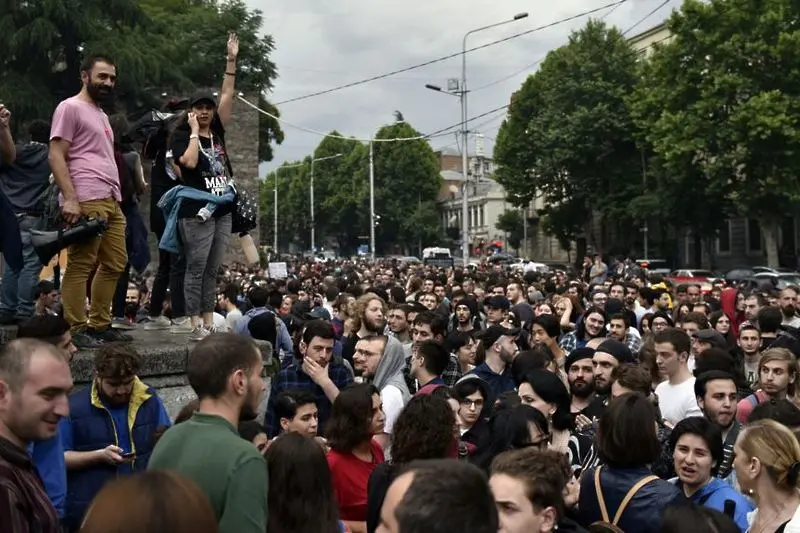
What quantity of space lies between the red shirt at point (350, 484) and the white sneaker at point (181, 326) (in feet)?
8.57

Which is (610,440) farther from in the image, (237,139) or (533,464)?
(237,139)

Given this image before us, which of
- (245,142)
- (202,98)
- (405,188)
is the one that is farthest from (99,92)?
(405,188)

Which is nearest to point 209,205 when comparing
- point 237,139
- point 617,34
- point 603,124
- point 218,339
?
point 218,339

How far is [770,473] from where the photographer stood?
14.4 ft

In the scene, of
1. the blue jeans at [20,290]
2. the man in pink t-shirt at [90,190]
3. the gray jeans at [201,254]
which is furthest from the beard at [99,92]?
the blue jeans at [20,290]

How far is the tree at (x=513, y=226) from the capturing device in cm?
7994

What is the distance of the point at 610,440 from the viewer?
4547 mm

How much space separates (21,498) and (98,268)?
12.5ft

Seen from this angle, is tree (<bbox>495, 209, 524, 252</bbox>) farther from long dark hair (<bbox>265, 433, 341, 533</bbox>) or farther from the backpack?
long dark hair (<bbox>265, 433, 341, 533</bbox>)

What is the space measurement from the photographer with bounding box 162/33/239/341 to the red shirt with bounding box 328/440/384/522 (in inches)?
87.7

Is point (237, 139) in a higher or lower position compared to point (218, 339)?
higher

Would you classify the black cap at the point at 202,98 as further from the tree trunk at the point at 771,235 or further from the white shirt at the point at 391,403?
the tree trunk at the point at 771,235

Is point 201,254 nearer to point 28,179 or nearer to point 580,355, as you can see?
point 28,179

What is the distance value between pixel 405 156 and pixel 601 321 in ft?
267
